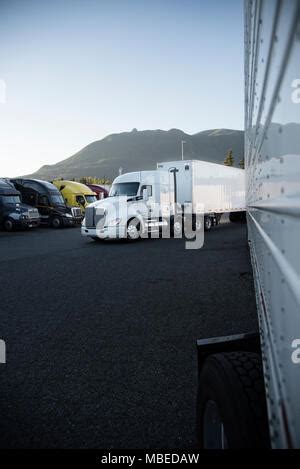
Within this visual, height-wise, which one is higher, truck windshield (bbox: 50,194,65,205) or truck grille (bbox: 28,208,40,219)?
truck windshield (bbox: 50,194,65,205)

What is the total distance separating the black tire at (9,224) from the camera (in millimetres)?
17969

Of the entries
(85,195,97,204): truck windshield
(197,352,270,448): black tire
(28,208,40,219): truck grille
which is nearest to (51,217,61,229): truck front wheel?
(28,208,40,219): truck grille

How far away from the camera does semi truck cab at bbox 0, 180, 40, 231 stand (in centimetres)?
1784

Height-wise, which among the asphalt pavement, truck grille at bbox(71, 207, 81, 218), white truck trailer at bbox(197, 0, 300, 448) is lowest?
the asphalt pavement

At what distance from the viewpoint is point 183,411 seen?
2.74 m

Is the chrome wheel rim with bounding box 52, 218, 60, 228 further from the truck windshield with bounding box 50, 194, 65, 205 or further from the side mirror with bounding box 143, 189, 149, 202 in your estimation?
the side mirror with bounding box 143, 189, 149, 202

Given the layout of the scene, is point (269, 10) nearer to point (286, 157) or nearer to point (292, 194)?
point (286, 157)

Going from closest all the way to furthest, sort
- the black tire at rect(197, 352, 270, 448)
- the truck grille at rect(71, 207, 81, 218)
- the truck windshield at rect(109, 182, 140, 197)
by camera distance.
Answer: the black tire at rect(197, 352, 270, 448), the truck windshield at rect(109, 182, 140, 197), the truck grille at rect(71, 207, 81, 218)

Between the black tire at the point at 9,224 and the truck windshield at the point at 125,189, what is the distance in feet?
23.0

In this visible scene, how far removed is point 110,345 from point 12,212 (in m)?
15.8

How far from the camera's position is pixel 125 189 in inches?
538

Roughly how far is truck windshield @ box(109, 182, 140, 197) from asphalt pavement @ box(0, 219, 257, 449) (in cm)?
527

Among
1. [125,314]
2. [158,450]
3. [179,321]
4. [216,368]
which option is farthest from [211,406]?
[125,314]

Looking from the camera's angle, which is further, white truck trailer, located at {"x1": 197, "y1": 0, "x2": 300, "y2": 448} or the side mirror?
the side mirror
